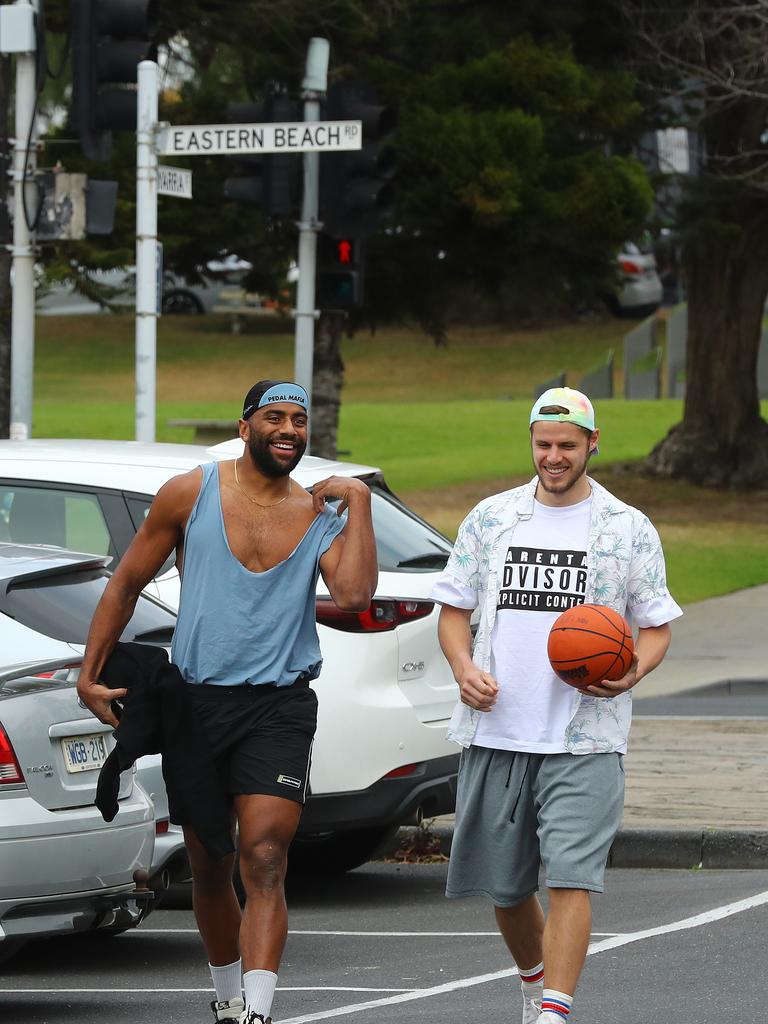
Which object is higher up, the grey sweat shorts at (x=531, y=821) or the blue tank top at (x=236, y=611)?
the blue tank top at (x=236, y=611)

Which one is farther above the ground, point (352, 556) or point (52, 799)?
point (352, 556)

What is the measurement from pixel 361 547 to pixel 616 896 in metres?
3.15

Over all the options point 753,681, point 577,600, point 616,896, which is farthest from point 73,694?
point 753,681

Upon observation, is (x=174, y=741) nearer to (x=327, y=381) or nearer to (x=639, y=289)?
(x=327, y=381)

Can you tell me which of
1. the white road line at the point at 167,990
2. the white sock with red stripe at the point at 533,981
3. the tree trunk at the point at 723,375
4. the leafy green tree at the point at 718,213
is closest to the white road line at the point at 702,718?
the white road line at the point at 167,990

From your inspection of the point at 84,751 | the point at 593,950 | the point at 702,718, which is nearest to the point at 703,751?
the point at 702,718

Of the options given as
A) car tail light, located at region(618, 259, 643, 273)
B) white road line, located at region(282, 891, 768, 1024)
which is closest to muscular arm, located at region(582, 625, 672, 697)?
white road line, located at region(282, 891, 768, 1024)

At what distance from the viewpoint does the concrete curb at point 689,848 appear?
8.54 m

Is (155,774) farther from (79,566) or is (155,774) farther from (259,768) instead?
(259,768)

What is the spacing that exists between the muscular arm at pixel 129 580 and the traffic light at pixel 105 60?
23.3 feet

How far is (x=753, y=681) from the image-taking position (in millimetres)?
14352

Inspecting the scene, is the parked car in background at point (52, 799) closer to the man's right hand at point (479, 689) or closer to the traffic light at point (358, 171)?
the man's right hand at point (479, 689)

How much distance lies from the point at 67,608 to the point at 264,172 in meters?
7.98

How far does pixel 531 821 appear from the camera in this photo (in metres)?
5.38
